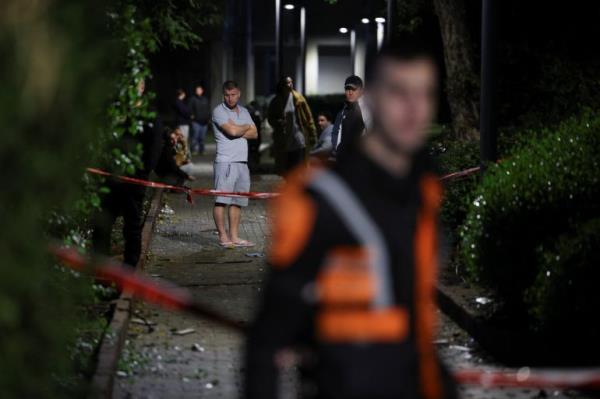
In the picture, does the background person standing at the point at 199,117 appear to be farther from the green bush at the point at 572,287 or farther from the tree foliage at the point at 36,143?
the tree foliage at the point at 36,143

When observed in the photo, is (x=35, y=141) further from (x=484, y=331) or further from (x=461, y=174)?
(x=461, y=174)

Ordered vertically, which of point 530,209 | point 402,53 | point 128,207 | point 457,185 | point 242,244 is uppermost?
point 402,53

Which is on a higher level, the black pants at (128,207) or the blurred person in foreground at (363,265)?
the blurred person in foreground at (363,265)

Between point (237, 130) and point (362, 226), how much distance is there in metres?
11.7

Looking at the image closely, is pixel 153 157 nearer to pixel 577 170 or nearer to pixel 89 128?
pixel 577 170

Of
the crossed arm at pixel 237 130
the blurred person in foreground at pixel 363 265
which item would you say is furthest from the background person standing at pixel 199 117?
the blurred person in foreground at pixel 363 265

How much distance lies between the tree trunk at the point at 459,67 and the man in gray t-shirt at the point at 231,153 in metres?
8.38

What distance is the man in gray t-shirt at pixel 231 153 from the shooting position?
15109 millimetres

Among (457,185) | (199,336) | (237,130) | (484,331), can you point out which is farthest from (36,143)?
(237,130)

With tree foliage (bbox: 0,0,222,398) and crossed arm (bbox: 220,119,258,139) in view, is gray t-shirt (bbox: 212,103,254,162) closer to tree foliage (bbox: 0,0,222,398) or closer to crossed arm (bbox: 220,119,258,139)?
crossed arm (bbox: 220,119,258,139)

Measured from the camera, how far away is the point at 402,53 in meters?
3.62

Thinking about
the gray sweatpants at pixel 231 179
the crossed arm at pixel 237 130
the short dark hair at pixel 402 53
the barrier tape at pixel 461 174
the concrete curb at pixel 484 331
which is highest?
the short dark hair at pixel 402 53

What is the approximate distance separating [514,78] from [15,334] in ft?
73.3

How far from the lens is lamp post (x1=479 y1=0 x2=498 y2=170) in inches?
479
